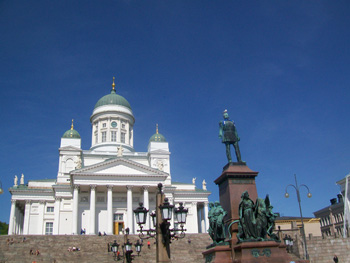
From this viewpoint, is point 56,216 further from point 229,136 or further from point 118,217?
point 229,136

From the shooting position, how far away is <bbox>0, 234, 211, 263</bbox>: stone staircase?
3231cm

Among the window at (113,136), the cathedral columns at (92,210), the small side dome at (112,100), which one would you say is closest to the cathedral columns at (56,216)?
the cathedral columns at (92,210)

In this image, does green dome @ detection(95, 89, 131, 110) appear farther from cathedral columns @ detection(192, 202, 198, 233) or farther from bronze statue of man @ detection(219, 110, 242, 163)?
bronze statue of man @ detection(219, 110, 242, 163)

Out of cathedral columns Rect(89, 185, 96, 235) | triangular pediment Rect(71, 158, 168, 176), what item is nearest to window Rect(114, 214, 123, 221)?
cathedral columns Rect(89, 185, 96, 235)

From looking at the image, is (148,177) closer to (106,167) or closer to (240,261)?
(106,167)

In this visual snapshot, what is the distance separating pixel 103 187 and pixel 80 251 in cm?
1671

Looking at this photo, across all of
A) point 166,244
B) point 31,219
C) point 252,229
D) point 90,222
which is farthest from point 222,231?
point 31,219

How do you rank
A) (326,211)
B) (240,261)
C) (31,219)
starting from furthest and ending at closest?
(326,211), (31,219), (240,261)

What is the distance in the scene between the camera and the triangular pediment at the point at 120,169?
164 feet

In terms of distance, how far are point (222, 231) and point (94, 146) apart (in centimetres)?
5288

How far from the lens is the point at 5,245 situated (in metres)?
34.8

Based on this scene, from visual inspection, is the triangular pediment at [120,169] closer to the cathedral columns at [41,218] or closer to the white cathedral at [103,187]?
the white cathedral at [103,187]

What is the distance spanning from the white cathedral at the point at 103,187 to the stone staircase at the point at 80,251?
337 inches

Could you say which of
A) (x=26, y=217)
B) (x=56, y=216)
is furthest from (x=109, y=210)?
(x=26, y=217)
